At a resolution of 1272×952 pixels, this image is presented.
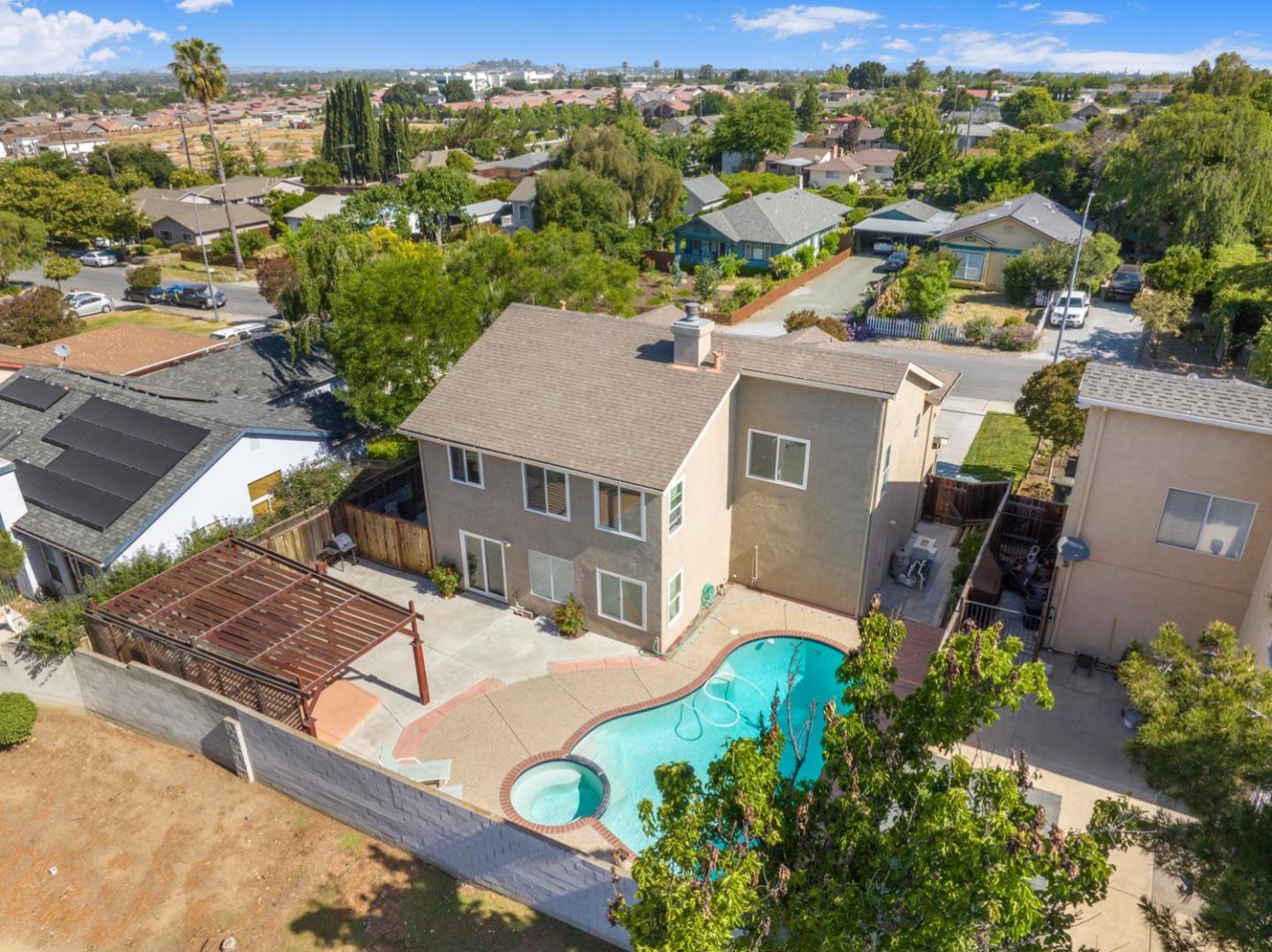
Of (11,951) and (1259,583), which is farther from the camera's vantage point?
(1259,583)

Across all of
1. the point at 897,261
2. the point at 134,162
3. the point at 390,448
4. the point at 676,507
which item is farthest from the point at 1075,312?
the point at 134,162

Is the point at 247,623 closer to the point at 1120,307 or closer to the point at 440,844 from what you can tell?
the point at 440,844

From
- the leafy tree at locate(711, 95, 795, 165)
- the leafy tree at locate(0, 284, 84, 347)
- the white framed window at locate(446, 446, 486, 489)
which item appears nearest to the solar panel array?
the white framed window at locate(446, 446, 486, 489)

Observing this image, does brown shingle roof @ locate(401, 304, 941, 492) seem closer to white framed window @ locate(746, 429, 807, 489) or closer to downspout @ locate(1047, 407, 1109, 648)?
white framed window @ locate(746, 429, 807, 489)

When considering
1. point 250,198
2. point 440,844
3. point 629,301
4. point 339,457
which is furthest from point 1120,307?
point 250,198

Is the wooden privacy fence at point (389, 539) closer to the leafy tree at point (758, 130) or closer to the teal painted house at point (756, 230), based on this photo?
the teal painted house at point (756, 230)

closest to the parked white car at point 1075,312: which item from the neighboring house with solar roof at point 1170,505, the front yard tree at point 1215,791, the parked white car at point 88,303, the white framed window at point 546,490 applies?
the neighboring house with solar roof at point 1170,505

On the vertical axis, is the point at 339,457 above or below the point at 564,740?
above
